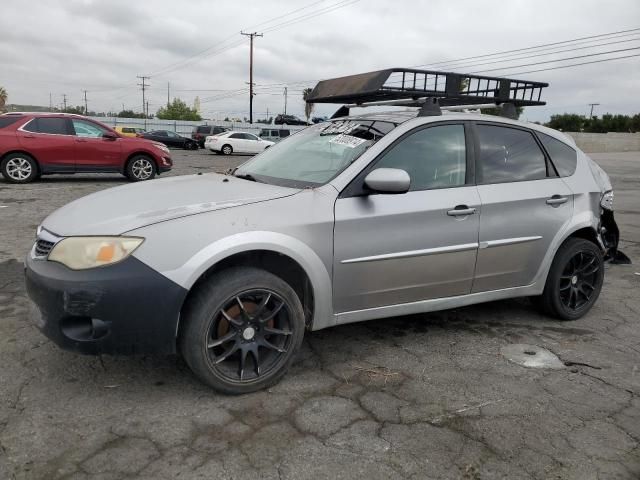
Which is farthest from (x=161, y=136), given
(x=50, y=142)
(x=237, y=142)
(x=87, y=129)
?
(x=50, y=142)

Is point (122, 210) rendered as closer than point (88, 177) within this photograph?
Yes

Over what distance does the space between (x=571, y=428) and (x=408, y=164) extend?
176 centimetres

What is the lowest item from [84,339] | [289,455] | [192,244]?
[289,455]

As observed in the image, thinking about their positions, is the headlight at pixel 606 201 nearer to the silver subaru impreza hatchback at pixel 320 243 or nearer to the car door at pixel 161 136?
the silver subaru impreza hatchback at pixel 320 243

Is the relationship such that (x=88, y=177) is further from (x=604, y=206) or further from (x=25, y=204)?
(x=604, y=206)

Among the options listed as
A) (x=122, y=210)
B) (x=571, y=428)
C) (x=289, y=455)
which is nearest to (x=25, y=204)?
(x=122, y=210)

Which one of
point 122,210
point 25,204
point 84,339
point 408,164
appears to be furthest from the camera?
point 25,204

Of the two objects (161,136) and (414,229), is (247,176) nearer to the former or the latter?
(414,229)

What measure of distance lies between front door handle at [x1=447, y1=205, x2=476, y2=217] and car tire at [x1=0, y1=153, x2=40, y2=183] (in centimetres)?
1066

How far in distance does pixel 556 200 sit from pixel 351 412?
7.60 ft

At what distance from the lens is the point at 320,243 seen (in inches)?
118

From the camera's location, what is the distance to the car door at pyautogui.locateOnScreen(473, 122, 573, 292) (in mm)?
3621

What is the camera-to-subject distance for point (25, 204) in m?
8.82

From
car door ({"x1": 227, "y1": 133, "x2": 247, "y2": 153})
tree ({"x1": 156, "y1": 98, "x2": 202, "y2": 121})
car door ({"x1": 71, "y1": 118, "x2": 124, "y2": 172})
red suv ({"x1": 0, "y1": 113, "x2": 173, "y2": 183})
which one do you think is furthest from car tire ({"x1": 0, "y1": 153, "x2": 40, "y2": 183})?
tree ({"x1": 156, "y1": 98, "x2": 202, "y2": 121})
